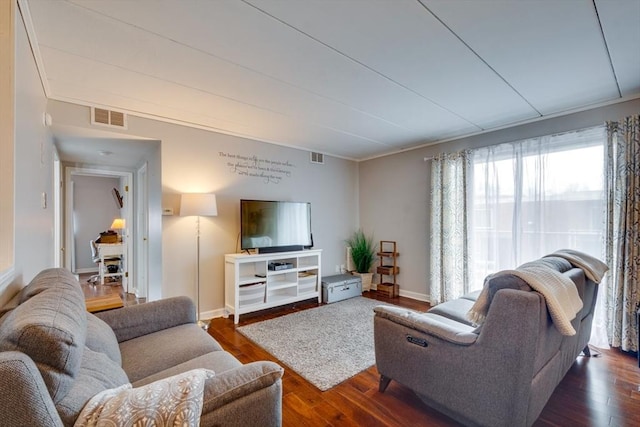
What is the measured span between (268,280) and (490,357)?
2.84 m

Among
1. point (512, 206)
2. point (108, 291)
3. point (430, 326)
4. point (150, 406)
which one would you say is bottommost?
point (108, 291)

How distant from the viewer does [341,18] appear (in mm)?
1671

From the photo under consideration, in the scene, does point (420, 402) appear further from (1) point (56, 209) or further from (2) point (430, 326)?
(1) point (56, 209)

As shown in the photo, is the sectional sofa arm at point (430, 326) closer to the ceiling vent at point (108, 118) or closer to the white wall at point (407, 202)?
the white wall at point (407, 202)

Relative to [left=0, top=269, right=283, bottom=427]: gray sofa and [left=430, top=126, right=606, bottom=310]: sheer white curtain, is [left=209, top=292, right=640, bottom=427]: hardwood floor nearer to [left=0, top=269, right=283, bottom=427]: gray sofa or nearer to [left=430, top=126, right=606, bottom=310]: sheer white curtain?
[left=0, top=269, right=283, bottom=427]: gray sofa

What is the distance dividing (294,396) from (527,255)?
9.67 ft

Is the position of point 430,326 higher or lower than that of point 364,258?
higher

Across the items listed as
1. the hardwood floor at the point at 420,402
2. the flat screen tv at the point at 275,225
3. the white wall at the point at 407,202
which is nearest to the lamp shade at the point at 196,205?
the flat screen tv at the point at 275,225

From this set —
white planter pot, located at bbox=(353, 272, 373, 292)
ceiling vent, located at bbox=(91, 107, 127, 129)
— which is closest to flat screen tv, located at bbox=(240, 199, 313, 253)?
white planter pot, located at bbox=(353, 272, 373, 292)

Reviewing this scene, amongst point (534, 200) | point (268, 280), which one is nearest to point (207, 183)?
point (268, 280)

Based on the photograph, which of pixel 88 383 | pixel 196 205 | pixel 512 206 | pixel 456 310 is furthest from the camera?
pixel 512 206

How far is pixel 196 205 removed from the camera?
3.19 m

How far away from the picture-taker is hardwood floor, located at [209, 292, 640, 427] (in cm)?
174

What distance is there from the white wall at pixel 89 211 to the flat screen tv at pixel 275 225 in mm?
5697
